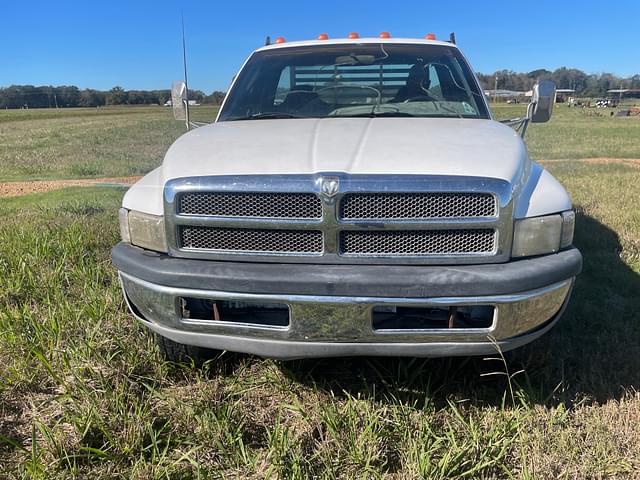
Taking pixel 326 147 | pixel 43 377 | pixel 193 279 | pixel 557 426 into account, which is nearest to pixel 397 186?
pixel 326 147

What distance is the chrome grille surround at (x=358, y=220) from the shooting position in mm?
2154

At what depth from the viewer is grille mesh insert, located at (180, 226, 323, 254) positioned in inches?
89.0

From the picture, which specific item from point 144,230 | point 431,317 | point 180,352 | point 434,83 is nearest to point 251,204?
point 144,230

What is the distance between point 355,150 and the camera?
2391 millimetres

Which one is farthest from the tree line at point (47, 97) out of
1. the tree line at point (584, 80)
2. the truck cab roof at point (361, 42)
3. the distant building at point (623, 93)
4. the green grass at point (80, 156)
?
the distant building at point (623, 93)

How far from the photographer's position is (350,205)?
2180mm

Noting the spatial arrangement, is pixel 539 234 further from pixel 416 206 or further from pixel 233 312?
pixel 233 312

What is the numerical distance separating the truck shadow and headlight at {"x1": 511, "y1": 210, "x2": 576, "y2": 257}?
538mm

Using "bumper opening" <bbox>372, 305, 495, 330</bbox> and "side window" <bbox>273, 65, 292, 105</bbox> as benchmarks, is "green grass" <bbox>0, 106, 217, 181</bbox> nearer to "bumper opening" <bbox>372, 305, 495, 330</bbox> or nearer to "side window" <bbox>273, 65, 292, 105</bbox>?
"side window" <bbox>273, 65, 292, 105</bbox>

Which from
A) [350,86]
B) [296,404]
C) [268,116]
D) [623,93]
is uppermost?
[623,93]

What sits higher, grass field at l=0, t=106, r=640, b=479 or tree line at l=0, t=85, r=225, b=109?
tree line at l=0, t=85, r=225, b=109

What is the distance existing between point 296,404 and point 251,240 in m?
0.85

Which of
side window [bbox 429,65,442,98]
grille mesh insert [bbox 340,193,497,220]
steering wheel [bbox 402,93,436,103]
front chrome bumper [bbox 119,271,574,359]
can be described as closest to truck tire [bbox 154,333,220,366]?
front chrome bumper [bbox 119,271,574,359]

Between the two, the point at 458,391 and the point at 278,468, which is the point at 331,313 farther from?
the point at 458,391
